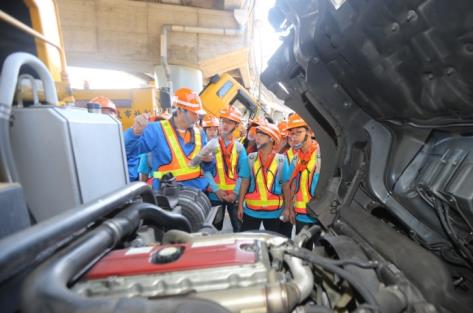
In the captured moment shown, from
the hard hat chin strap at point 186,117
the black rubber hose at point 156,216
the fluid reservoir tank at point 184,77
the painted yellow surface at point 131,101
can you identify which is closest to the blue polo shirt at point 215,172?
the hard hat chin strap at point 186,117

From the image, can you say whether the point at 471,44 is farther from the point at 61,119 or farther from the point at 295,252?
the point at 61,119

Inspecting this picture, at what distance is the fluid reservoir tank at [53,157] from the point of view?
127 cm

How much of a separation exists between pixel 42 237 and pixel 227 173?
11.6 ft

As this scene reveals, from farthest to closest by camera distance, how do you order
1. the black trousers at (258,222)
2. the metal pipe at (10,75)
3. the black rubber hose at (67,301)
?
the black trousers at (258,222) < the metal pipe at (10,75) < the black rubber hose at (67,301)

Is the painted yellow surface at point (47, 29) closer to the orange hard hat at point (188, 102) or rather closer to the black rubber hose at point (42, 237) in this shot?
the black rubber hose at point (42, 237)

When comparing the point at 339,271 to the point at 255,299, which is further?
the point at 339,271

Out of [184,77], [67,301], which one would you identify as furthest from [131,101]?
[67,301]

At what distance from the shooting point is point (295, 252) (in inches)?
44.1

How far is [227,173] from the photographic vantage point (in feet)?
14.3

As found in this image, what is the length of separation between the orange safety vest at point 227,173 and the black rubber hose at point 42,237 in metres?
3.06

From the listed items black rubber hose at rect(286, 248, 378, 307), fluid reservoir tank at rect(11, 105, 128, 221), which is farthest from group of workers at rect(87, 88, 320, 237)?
black rubber hose at rect(286, 248, 378, 307)

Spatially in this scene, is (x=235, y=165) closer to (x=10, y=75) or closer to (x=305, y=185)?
(x=305, y=185)

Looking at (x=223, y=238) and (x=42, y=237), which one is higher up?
(x=42, y=237)

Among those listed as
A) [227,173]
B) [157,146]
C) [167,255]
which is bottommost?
[227,173]
